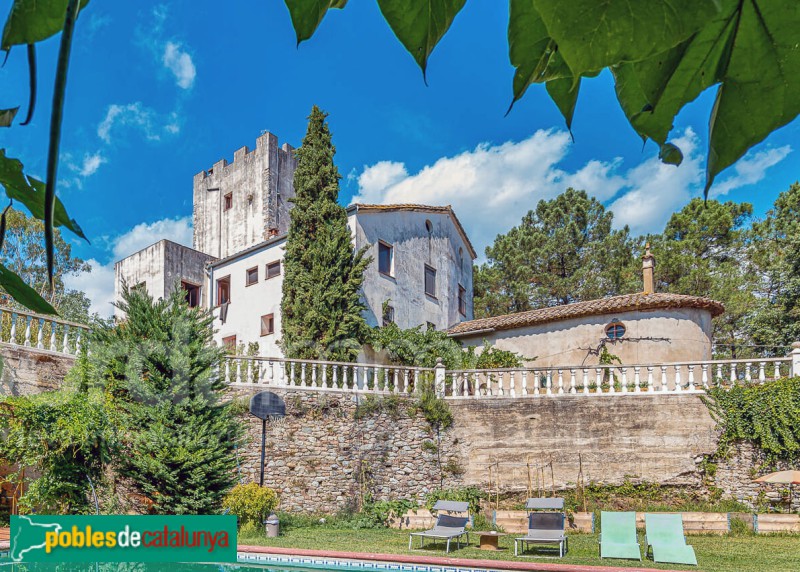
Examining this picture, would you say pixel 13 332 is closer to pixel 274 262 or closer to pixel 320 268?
pixel 320 268

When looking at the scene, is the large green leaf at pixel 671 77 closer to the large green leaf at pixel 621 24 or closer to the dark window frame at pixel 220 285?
the large green leaf at pixel 621 24

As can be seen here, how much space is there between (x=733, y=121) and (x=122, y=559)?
12.9m

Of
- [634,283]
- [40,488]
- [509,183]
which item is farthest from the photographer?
[634,283]

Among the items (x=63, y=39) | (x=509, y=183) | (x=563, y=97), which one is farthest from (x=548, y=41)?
A: (x=509, y=183)

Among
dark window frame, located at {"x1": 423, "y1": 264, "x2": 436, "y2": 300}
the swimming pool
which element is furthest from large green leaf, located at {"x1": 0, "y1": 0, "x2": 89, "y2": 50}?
dark window frame, located at {"x1": 423, "y1": 264, "x2": 436, "y2": 300}

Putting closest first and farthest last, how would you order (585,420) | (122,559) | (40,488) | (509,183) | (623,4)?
(623,4) → (509,183) → (122,559) → (40,488) → (585,420)

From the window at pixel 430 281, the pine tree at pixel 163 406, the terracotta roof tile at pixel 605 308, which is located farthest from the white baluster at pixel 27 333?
the window at pixel 430 281

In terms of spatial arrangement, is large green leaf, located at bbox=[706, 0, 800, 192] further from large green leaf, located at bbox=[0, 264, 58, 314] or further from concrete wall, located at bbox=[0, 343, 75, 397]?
concrete wall, located at bbox=[0, 343, 75, 397]

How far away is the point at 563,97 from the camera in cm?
52

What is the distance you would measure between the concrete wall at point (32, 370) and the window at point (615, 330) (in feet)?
48.5

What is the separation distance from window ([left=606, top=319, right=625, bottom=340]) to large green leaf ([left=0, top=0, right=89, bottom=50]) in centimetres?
2154

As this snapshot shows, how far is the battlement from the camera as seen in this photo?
111 ft

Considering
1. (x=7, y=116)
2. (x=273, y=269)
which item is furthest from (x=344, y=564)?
(x=273, y=269)

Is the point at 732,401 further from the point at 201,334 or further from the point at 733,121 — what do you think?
the point at 733,121
